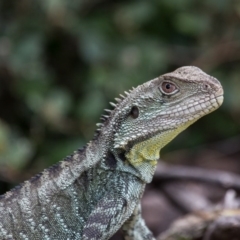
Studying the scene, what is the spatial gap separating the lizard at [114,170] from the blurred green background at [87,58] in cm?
244

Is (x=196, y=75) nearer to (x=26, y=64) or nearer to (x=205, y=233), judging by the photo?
(x=205, y=233)

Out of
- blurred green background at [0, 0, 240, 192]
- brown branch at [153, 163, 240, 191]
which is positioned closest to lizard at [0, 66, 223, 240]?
brown branch at [153, 163, 240, 191]

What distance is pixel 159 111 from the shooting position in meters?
4.03

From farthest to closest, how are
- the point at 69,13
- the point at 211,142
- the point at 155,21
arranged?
the point at 211,142, the point at 155,21, the point at 69,13

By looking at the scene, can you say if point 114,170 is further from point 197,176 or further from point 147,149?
point 197,176

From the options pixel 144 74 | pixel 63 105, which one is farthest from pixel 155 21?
pixel 63 105

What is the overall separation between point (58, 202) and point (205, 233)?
1521mm

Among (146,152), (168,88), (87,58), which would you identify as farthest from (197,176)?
(87,58)

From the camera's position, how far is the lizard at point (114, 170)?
13.0 feet

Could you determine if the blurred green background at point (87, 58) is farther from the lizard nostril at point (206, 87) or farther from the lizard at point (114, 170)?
the lizard nostril at point (206, 87)

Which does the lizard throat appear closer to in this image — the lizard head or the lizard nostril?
the lizard head

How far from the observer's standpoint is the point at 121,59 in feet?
24.9

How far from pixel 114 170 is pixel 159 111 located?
52 cm

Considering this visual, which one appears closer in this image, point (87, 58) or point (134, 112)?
point (134, 112)
